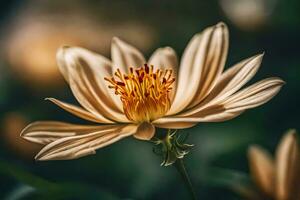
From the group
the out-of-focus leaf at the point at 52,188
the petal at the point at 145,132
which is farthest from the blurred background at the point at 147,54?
the petal at the point at 145,132

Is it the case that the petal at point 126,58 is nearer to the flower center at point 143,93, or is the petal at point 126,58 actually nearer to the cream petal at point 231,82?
the flower center at point 143,93

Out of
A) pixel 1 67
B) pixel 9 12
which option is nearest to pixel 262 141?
pixel 1 67

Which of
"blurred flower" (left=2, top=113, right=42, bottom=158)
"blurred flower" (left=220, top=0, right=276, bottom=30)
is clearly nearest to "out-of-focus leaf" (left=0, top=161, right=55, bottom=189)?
"blurred flower" (left=2, top=113, right=42, bottom=158)

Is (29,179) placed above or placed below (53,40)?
below

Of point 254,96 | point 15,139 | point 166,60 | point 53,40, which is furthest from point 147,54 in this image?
point 254,96

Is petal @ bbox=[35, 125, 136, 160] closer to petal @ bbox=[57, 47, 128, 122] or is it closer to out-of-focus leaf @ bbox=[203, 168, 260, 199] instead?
petal @ bbox=[57, 47, 128, 122]

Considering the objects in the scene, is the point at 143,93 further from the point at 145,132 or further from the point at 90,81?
the point at 145,132

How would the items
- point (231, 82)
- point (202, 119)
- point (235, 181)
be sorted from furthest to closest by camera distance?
point (235, 181)
point (231, 82)
point (202, 119)

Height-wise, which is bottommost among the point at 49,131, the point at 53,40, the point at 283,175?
the point at 283,175
